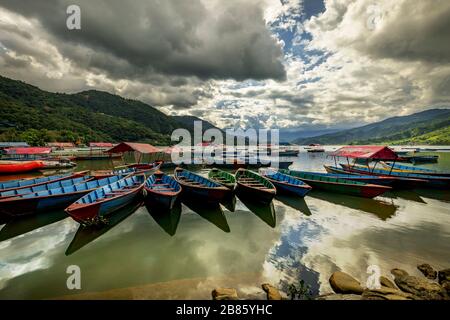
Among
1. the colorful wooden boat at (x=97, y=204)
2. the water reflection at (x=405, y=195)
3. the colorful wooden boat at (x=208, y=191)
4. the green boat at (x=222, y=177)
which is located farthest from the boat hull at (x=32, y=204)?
the water reflection at (x=405, y=195)

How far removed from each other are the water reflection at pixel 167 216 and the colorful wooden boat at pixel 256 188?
248 inches

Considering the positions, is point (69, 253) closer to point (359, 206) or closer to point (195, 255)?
point (195, 255)

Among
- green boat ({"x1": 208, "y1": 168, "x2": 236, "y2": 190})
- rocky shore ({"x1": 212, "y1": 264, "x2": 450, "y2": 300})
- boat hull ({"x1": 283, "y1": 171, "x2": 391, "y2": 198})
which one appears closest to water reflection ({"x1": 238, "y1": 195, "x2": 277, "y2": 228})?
green boat ({"x1": 208, "y1": 168, "x2": 236, "y2": 190})

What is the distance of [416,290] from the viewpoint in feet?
23.1

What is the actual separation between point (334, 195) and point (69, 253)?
874 inches

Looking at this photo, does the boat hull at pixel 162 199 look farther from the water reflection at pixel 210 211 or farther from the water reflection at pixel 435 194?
the water reflection at pixel 435 194

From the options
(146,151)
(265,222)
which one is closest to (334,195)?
(265,222)

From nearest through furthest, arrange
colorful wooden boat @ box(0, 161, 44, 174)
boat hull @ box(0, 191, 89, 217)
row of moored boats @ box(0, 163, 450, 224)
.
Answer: boat hull @ box(0, 191, 89, 217) → row of moored boats @ box(0, 163, 450, 224) → colorful wooden boat @ box(0, 161, 44, 174)

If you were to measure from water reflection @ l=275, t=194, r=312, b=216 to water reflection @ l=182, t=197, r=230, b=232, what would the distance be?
21.6 ft

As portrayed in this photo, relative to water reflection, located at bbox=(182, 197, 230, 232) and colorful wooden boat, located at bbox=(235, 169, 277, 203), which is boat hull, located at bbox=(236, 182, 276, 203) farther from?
water reflection, located at bbox=(182, 197, 230, 232)

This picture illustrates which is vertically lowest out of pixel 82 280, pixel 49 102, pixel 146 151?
pixel 82 280

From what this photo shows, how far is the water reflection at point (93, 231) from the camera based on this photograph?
1059 cm

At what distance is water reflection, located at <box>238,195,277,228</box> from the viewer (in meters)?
14.5
